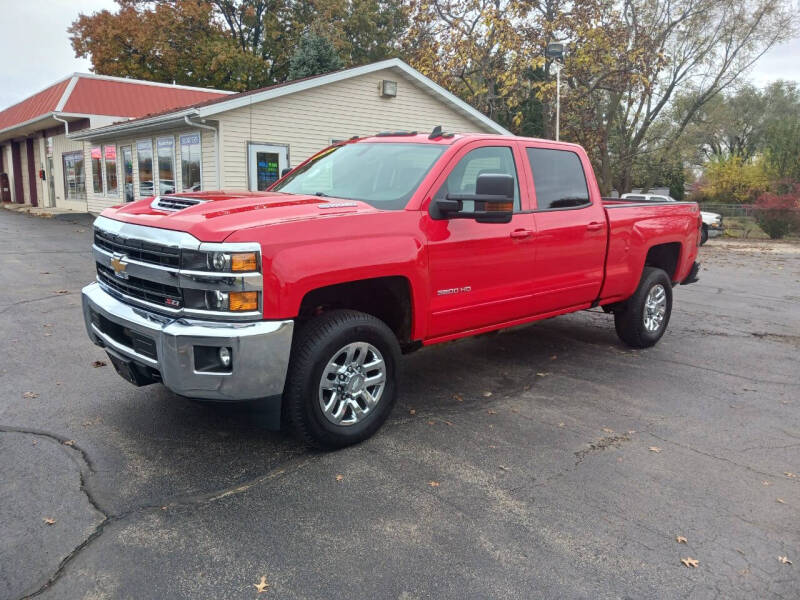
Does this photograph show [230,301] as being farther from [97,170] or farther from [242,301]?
[97,170]

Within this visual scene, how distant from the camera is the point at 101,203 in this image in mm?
22344

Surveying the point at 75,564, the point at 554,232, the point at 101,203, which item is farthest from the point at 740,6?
the point at 75,564

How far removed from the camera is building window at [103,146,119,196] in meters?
21.2

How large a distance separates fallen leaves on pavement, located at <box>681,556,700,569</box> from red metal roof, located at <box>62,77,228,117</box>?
79.3 ft

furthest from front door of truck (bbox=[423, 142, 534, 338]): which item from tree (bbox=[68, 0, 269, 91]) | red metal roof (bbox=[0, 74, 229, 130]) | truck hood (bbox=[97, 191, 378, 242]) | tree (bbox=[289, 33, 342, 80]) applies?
tree (bbox=[68, 0, 269, 91])

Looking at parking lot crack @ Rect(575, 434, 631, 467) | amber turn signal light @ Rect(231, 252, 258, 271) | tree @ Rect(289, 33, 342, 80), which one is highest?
tree @ Rect(289, 33, 342, 80)

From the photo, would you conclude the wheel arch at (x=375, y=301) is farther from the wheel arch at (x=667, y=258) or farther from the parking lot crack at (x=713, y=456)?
the wheel arch at (x=667, y=258)

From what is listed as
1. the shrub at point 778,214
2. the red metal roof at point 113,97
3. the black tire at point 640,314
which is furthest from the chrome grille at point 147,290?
the shrub at point 778,214

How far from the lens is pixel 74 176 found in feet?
80.9

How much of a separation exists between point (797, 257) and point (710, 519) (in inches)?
649

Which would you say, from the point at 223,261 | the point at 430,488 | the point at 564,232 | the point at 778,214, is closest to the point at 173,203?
the point at 223,261

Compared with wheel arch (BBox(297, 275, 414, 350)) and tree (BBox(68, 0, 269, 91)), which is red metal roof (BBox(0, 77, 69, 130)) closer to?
tree (BBox(68, 0, 269, 91))

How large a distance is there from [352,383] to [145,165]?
17614mm

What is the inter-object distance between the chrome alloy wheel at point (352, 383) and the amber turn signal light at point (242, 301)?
0.64 meters
